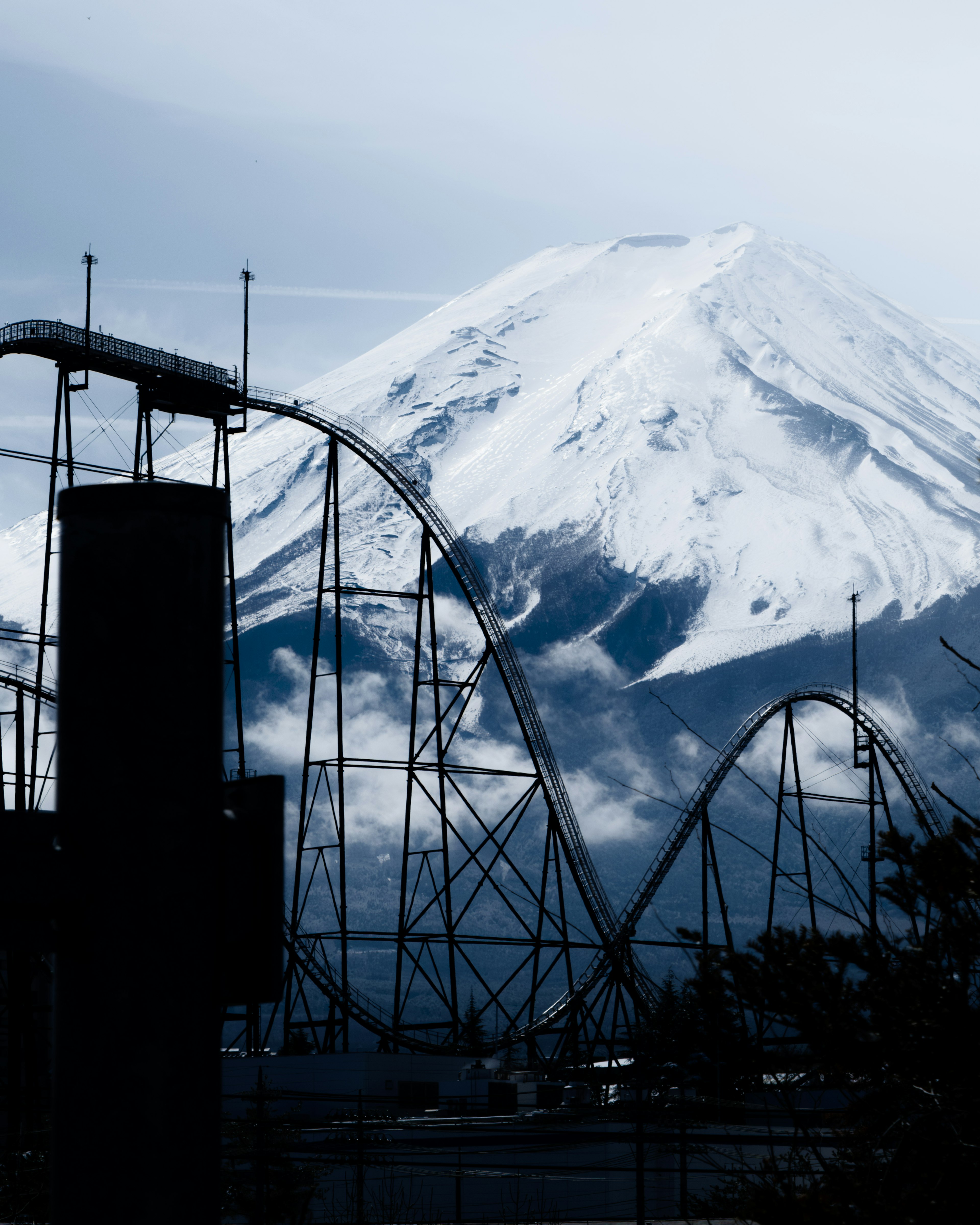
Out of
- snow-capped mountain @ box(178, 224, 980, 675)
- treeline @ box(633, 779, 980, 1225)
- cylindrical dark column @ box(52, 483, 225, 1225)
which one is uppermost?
snow-capped mountain @ box(178, 224, 980, 675)

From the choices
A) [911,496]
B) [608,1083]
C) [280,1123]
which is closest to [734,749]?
[608,1083]

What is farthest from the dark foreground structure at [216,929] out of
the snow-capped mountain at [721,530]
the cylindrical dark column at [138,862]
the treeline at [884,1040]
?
the snow-capped mountain at [721,530]

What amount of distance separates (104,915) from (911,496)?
19400cm

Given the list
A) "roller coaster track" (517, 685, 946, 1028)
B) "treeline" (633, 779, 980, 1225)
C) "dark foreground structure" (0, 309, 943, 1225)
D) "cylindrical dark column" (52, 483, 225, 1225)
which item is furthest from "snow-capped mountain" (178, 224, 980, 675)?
"cylindrical dark column" (52, 483, 225, 1225)

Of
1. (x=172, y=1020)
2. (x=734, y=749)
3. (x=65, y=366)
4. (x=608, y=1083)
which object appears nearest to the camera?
(x=172, y=1020)

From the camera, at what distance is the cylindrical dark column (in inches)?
50.7

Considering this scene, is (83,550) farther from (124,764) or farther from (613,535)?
(613,535)

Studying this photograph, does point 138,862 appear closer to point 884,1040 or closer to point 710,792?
point 884,1040

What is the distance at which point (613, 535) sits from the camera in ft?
631

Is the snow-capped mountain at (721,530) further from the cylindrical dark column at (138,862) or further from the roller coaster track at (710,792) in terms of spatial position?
the cylindrical dark column at (138,862)

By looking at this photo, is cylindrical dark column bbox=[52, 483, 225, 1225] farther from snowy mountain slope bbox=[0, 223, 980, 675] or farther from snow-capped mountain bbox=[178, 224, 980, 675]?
snow-capped mountain bbox=[178, 224, 980, 675]

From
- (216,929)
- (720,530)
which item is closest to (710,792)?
(216,929)

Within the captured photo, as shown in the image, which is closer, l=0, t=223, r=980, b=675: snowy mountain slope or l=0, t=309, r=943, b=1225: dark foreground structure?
l=0, t=309, r=943, b=1225: dark foreground structure

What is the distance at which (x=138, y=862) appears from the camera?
1.33m
